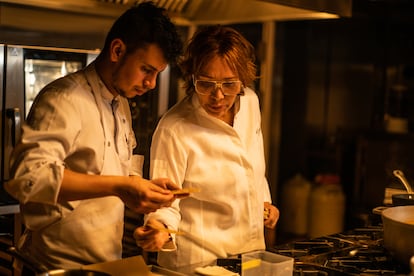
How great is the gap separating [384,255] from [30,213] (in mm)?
1053

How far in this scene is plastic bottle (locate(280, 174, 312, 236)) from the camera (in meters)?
3.92

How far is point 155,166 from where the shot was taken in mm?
1793

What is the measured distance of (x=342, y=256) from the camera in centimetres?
A: 174

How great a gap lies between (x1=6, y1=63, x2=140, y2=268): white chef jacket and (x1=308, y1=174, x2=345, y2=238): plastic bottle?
2296mm

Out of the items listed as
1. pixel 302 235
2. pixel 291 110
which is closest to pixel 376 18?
pixel 291 110

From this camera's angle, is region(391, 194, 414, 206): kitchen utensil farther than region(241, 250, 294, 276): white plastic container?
Yes

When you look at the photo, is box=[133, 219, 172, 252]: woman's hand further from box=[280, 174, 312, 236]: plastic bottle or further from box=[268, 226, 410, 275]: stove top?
box=[280, 174, 312, 236]: plastic bottle

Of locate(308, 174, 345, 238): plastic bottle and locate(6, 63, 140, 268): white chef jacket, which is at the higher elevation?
locate(6, 63, 140, 268): white chef jacket

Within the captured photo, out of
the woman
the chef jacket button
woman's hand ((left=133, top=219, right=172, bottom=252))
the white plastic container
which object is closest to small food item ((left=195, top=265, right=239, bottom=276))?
the white plastic container

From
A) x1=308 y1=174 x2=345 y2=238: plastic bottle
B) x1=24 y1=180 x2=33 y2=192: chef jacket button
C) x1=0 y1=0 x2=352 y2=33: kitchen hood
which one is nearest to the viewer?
x1=24 y1=180 x2=33 y2=192: chef jacket button

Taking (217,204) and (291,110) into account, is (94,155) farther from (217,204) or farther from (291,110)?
(291,110)

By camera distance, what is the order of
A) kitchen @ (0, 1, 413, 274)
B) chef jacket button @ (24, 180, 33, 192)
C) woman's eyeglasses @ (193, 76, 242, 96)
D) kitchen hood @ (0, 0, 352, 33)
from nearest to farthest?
1. chef jacket button @ (24, 180, 33, 192)
2. woman's eyeglasses @ (193, 76, 242, 96)
3. kitchen hood @ (0, 0, 352, 33)
4. kitchen @ (0, 1, 413, 274)

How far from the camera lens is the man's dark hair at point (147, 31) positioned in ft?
5.08

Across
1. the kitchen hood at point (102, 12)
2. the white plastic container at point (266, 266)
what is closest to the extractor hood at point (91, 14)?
the kitchen hood at point (102, 12)
